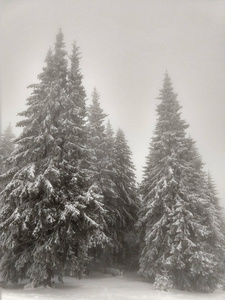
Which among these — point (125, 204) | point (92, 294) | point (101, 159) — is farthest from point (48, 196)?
point (125, 204)

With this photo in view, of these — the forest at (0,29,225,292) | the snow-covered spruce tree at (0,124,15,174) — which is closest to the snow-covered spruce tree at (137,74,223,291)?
the forest at (0,29,225,292)

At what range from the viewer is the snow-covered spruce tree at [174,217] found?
15.7m

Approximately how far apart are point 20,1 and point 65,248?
41.0 feet

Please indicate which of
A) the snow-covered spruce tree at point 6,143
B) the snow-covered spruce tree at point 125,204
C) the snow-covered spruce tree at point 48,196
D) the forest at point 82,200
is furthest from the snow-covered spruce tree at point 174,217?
the snow-covered spruce tree at point 6,143

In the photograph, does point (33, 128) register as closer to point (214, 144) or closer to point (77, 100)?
point (77, 100)

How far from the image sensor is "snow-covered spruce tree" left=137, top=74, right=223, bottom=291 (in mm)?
15688

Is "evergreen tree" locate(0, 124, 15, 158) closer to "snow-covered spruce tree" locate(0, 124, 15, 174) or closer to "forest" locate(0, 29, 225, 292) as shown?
"snow-covered spruce tree" locate(0, 124, 15, 174)

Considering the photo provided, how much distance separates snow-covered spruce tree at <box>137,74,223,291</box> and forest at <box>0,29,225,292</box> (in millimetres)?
73

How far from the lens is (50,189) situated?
1162 cm

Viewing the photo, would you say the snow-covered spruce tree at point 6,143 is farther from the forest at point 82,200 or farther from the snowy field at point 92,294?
the snowy field at point 92,294

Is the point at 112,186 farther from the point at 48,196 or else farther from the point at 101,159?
the point at 48,196

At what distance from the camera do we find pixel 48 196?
11938 mm

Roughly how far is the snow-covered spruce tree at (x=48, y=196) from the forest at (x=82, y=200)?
5 centimetres

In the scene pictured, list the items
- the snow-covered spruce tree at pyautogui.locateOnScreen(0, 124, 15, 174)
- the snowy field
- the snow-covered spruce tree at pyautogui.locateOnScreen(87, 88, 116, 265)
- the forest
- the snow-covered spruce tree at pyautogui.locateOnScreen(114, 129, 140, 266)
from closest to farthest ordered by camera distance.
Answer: the snowy field < the forest < the snow-covered spruce tree at pyautogui.locateOnScreen(87, 88, 116, 265) < the snow-covered spruce tree at pyautogui.locateOnScreen(114, 129, 140, 266) < the snow-covered spruce tree at pyautogui.locateOnScreen(0, 124, 15, 174)
